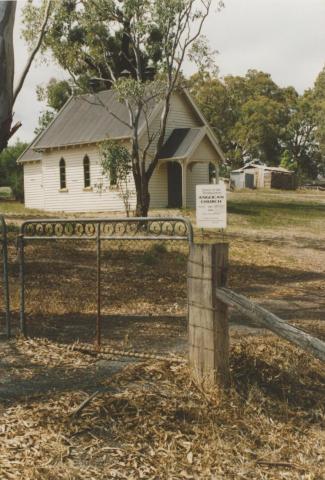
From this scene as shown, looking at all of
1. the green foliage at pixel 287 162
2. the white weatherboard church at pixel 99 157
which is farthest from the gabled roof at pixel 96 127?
the green foliage at pixel 287 162

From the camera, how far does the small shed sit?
2344 inches

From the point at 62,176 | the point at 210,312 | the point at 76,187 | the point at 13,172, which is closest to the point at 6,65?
the point at 210,312

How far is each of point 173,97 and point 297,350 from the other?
27683 millimetres

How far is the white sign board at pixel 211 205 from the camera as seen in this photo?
36.8ft

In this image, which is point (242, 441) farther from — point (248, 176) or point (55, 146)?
point (248, 176)

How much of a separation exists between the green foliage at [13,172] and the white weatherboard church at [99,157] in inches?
166

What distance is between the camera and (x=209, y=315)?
5062 mm

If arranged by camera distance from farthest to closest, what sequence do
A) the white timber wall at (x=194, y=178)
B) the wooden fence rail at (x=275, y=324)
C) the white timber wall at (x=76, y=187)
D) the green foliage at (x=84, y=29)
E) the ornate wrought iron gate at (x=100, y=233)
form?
the white timber wall at (x=194, y=178) < the white timber wall at (x=76, y=187) < the green foliage at (x=84, y=29) < the ornate wrought iron gate at (x=100, y=233) < the wooden fence rail at (x=275, y=324)

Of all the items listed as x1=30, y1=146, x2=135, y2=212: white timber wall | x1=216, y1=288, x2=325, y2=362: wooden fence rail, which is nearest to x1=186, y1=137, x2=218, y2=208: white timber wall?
x1=30, y1=146, x2=135, y2=212: white timber wall

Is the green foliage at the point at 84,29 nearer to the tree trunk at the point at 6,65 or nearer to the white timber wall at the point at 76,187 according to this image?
the white timber wall at the point at 76,187

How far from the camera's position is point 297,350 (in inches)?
253

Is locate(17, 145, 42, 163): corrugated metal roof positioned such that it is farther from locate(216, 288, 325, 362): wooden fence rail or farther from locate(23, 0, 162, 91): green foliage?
locate(216, 288, 325, 362): wooden fence rail

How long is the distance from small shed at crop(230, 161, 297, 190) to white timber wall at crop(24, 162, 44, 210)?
26824 millimetres

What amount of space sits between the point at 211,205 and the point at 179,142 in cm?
2050
